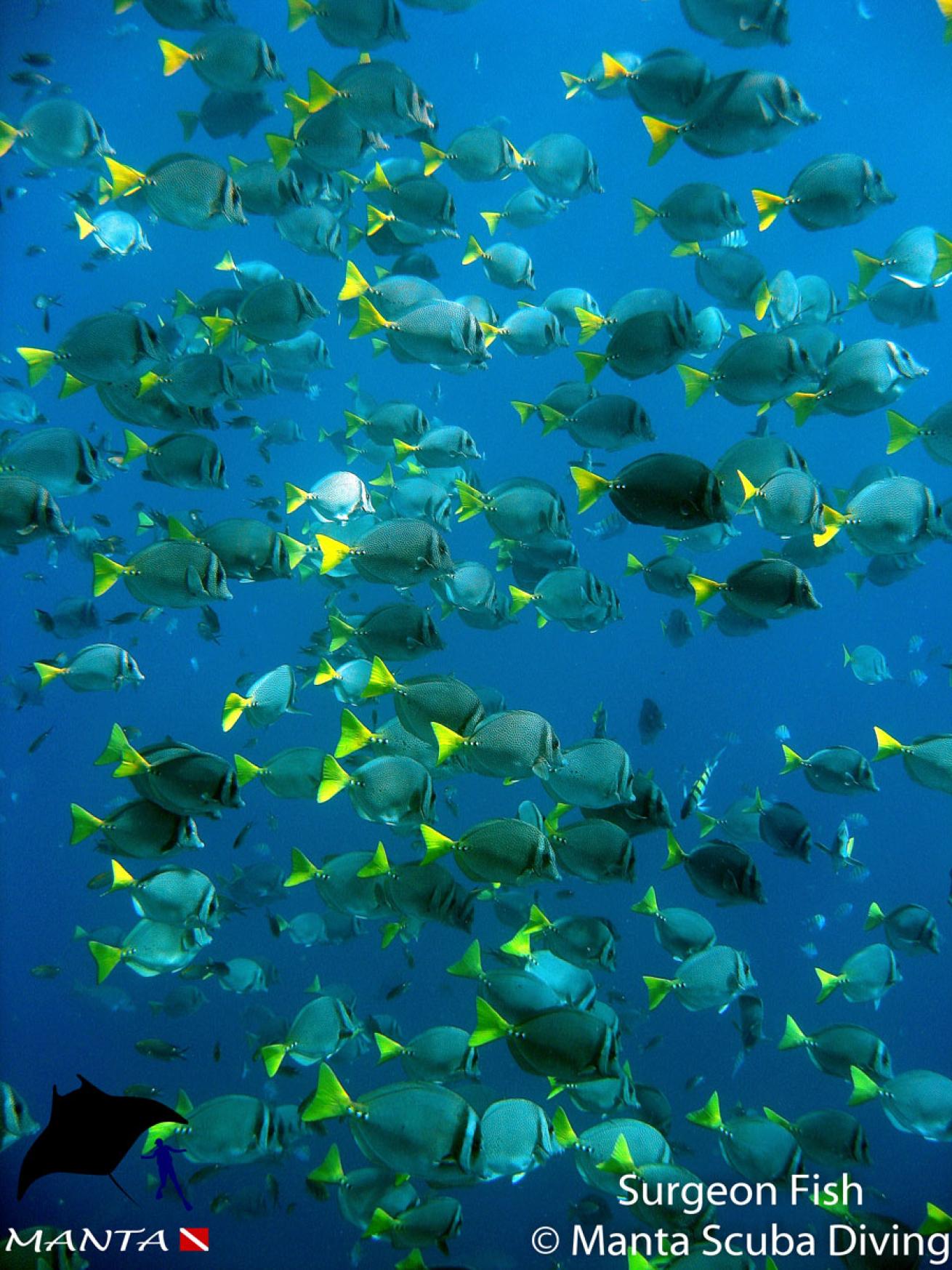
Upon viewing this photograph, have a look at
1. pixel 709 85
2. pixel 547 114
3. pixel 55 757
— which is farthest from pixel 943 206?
pixel 55 757

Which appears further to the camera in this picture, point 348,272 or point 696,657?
point 696,657

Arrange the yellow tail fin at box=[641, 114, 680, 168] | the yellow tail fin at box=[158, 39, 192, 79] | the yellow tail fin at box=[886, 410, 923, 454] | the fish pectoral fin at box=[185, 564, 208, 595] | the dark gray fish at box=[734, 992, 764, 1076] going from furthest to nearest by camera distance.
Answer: the dark gray fish at box=[734, 992, 764, 1076], the yellow tail fin at box=[158, 39, 192, 79], the yellow tail fin at box=[886, 410, 923, 454], the yellow tail fin at box=[641, 114, 680, 168], the fish pectoral fin at box=[185, 564, 208, 595]

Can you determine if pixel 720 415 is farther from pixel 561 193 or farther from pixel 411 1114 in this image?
pixel 411 1114

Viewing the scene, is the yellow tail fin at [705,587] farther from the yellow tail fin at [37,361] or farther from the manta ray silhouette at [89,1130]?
the manta ray silhouette at [89,1130]

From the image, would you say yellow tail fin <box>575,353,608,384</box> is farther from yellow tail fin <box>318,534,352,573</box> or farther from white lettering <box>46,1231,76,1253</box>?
white lettering <box>46,1231,76,1253</box>

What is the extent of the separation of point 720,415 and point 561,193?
16.3m

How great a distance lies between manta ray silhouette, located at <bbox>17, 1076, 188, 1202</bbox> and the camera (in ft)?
10.3

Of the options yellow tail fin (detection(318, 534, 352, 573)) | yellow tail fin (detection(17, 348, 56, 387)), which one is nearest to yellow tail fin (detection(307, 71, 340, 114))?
yellow tail fin (detection(17, 348, 56, 387))

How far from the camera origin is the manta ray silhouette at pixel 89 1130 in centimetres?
312

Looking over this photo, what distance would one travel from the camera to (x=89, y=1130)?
3209 mm

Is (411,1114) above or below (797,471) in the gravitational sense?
below

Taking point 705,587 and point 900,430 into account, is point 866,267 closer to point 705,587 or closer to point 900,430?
point 900,430

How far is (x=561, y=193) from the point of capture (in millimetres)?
4711

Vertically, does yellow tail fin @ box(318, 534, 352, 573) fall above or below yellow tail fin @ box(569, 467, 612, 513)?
below
